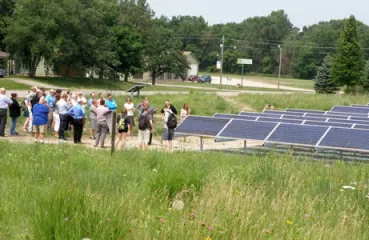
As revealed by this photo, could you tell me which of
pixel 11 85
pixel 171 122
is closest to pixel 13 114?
pixel 171 122

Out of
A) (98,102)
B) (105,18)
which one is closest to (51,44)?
(105,18)

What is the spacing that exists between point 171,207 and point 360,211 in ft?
7.94

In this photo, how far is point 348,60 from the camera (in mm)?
67625

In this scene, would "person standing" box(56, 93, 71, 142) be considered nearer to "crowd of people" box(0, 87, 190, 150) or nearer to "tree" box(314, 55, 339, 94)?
"crowd of people" box(0, 87, 190, 150)

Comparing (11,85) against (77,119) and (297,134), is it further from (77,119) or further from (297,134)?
(297,134)

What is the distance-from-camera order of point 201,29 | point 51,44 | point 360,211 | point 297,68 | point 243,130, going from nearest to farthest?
point 360,211 < point 243,130 < point 51,44 < point 297,68 < point 201,29

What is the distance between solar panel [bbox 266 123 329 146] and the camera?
1789cm

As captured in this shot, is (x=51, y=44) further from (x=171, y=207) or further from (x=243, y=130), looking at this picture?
(x=171, y=207)

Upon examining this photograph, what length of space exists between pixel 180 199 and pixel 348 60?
62.4 metres

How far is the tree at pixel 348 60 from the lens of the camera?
6769cm

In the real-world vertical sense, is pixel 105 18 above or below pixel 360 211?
above

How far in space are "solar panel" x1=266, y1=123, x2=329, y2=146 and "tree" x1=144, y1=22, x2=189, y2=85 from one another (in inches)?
2302

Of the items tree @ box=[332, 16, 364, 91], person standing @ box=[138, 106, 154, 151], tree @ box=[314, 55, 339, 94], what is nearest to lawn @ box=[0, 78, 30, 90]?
person standing @ box=[138, 106, 154, 151]

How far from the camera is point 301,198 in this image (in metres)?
8.34
